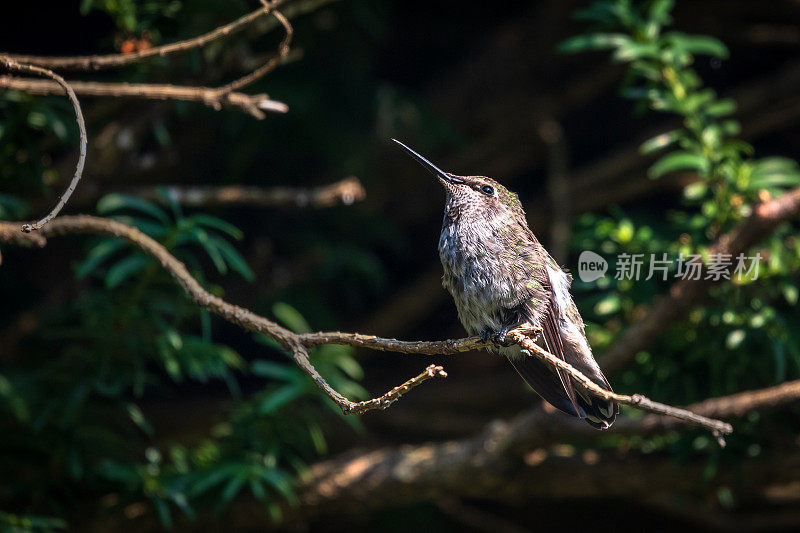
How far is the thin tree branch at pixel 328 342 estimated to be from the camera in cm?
172

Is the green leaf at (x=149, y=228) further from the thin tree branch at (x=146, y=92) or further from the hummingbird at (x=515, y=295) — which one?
the hummingbird at (x=515, y=295)

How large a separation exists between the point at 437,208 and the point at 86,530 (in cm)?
271

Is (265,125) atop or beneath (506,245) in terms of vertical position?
atop

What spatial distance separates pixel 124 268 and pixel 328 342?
128cm

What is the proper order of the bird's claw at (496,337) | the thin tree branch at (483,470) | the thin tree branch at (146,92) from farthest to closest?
the thin tree branch at (483,470)
the thin tree branch at (146,92)
the bird's claw at (496,337)

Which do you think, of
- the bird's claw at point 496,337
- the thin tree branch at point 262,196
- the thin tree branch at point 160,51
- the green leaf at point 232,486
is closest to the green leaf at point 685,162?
the bird's claw at point 496,337

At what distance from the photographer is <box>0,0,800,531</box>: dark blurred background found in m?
3.99

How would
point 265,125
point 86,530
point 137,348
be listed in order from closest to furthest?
point 137,348, point 86,530, point 265,125

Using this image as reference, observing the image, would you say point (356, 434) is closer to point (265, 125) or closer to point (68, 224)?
point (265, 125)

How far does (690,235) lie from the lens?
3229mm

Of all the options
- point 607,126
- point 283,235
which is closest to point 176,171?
point 283,235

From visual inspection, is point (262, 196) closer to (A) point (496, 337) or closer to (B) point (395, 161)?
(B) point (395, 161)

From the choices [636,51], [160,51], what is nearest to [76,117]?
[160,51]

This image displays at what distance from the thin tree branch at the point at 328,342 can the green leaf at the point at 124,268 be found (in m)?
0.37
